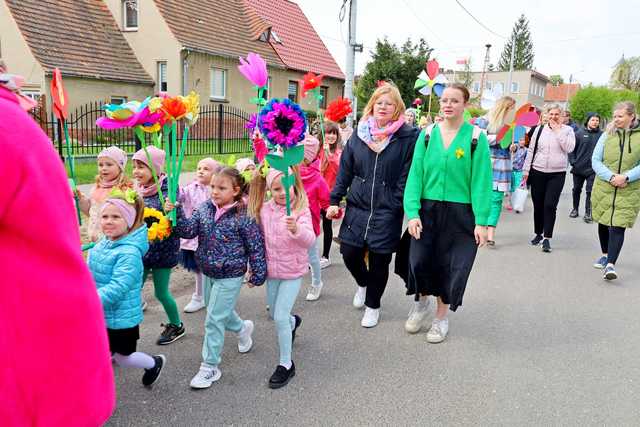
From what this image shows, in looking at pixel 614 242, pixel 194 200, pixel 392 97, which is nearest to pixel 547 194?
pixel 614 242

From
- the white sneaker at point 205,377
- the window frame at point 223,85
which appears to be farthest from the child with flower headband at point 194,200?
the window frame at point 223,85

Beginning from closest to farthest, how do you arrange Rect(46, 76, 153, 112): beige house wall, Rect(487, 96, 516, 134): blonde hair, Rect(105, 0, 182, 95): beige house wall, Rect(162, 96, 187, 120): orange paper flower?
Rect(162, 96, 187, 120): orange paper flower
Rect(487, 96, 516, 134): blonde hair
Rect(46, 76, 153, 112): beige house wall
Rect(105, 0, 182, 95): beige house wall

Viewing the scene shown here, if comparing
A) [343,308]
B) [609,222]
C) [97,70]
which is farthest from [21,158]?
[97,70]

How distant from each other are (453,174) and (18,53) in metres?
17.6

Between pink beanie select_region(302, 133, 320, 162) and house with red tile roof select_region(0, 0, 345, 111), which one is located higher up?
house with red tile roof select_region(0, 0, 345, 111)

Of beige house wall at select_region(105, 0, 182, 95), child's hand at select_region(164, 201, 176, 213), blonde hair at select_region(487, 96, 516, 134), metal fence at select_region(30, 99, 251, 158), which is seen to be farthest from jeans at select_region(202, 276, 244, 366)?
beige house wall at select_region(105, 0, 182, 95)

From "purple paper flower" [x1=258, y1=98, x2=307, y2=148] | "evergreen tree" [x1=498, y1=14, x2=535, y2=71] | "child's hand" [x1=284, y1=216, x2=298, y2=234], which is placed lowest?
"child's hand" [x1=284, y1=216, x2=298, y2=234]

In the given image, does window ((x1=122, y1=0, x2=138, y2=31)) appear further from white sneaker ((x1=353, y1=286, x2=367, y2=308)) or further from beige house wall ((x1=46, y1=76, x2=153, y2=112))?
white sneaker ((x1=353, y1=286, x2=367, y2=308))

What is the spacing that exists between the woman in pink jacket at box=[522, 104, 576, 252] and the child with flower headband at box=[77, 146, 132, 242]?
5.28 metres

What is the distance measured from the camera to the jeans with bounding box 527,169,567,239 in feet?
21.9

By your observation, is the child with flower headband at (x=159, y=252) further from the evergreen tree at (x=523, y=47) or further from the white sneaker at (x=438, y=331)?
the evergreen tree at (x=523, y=47)

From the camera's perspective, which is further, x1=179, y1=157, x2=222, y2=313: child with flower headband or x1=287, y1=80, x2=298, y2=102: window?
x1=287, y1=80, x2=298, y2=102: window

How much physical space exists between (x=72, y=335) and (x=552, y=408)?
9.24ft

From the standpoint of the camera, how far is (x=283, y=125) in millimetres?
2795
